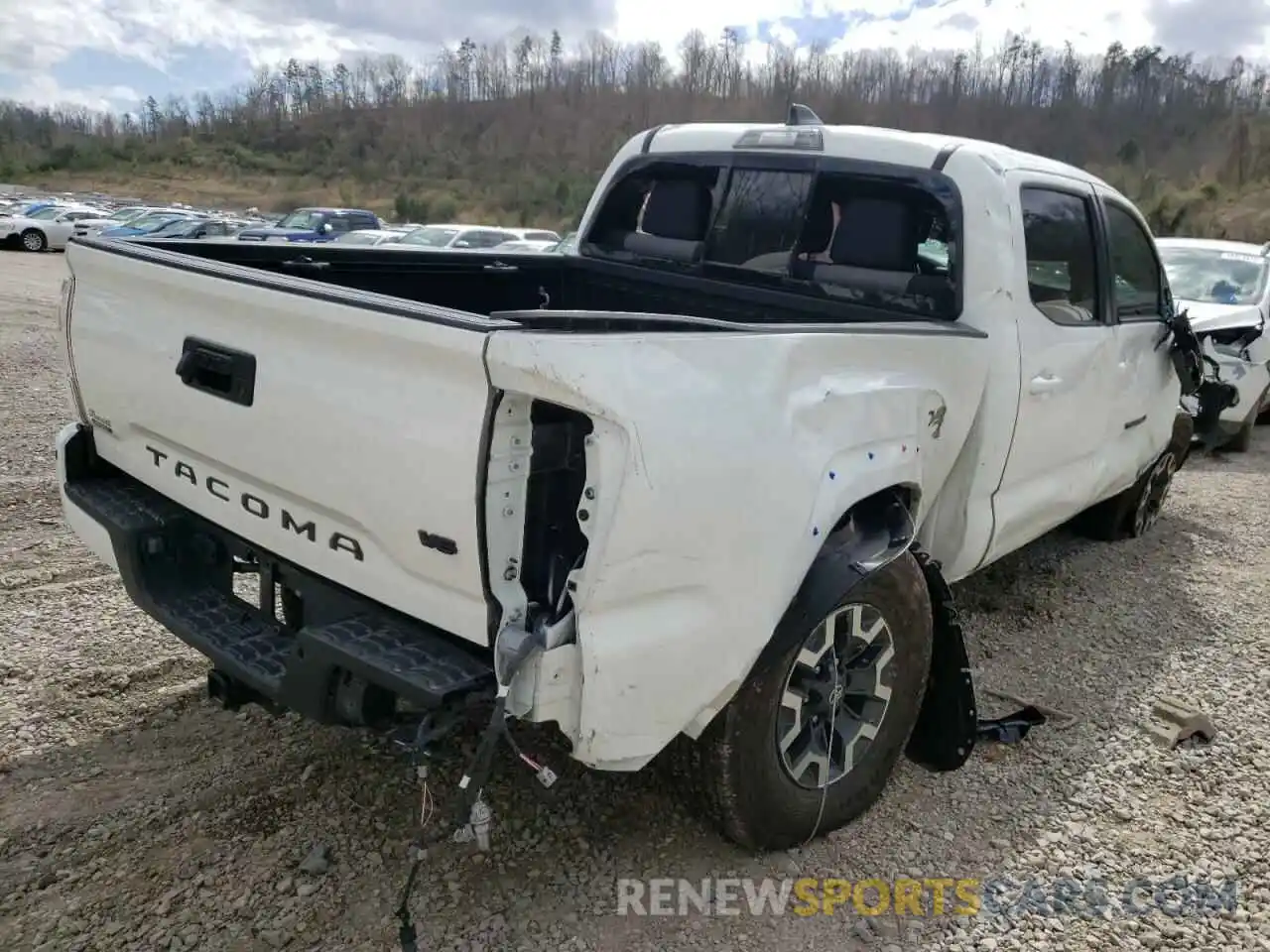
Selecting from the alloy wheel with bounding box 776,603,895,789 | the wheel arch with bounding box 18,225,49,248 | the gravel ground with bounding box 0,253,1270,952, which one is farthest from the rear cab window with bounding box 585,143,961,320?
the wheel arch with bounding box 18,225,49,248

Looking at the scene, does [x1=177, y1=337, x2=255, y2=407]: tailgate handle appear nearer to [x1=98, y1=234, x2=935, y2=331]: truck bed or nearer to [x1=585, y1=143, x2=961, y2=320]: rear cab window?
[x1=98, y1=234, x2=935, y2=331]: truck bed

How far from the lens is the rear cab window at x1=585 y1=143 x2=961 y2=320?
3611mm

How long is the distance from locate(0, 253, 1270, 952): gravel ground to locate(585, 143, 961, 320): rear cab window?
66.8 inches

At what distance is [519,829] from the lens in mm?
2900

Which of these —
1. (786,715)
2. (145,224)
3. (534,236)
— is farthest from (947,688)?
(145,224)

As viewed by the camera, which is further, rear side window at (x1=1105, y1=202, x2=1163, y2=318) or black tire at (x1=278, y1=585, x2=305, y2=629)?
rear side window at (x1=1105, y1=202, x2=1163, y2=318)

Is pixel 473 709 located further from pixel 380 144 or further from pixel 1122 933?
pixel 380 144

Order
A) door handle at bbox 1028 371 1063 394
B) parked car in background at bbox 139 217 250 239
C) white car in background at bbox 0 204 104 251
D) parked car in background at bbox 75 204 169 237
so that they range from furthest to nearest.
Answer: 1. white car in background at bbox 0 204 104 251
2. parked car in background at bbox 75 204 169 237
3. parked car in background at bbox 139 217 250 239
4. door handle at bbox 1028 371 1063 394

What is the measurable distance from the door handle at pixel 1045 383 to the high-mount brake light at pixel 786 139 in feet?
3.95

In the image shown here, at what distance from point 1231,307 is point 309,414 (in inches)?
335

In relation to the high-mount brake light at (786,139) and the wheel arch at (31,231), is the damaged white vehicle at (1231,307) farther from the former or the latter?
the wheel arch at (31,231)

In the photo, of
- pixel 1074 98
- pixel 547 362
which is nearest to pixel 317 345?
pixel 547 362

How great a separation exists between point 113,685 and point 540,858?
5.96ft

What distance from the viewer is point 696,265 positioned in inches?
165
